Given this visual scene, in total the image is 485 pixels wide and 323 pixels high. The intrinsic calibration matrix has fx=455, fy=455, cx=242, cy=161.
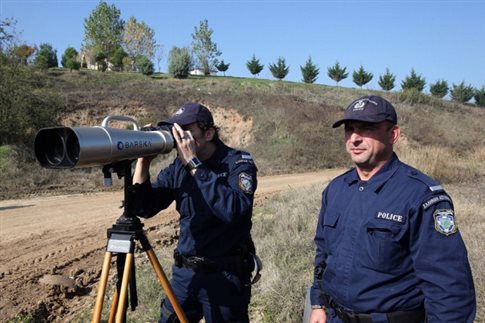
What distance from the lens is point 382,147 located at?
7.31ft

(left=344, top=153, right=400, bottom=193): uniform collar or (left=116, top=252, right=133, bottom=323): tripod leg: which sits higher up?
(left=344, top=153, right=400, bottom=193): uniform collar

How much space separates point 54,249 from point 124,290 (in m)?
5.34

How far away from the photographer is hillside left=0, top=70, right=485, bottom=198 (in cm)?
1790

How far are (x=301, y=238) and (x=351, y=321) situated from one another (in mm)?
3921

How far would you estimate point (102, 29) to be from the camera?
167 ft

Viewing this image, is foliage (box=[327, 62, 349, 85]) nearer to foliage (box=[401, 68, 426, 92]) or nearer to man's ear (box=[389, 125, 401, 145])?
foliage (box=[401, 68, 426, 92])

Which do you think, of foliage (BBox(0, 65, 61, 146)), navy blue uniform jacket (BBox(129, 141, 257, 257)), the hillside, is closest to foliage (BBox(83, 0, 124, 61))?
the hillside

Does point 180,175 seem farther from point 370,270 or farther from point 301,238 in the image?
point 301,238

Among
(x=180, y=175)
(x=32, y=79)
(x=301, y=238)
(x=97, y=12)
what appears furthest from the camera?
(x=97, y=12)

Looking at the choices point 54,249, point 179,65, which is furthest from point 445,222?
point 179,65

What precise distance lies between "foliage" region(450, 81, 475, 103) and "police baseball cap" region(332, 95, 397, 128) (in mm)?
51509

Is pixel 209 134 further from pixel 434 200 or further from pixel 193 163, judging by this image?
pixel 434 200

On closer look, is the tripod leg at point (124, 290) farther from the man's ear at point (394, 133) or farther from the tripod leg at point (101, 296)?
the man's ear at point (394, 133)

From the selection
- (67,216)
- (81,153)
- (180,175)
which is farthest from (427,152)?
(81,153)
